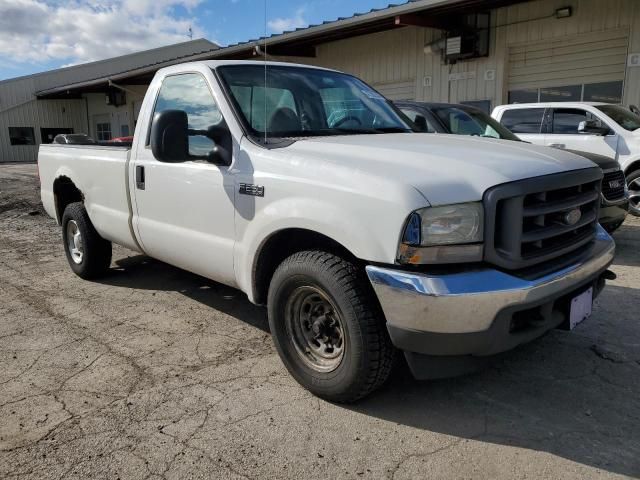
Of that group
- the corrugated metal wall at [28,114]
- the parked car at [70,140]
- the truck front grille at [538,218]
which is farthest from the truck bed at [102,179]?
the corrugated metal wall at [28,114]

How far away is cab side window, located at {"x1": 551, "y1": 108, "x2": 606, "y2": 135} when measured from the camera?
880 cm

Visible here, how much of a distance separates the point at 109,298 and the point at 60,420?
7.26 ft

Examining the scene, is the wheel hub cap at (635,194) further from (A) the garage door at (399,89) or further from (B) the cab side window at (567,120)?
(A) the garage door at (399,89)

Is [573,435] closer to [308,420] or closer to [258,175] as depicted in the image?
[308,420]

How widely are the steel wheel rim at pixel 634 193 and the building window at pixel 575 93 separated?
10.6 feet

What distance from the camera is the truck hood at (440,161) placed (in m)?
2.40

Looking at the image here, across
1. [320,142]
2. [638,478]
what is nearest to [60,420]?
[320,142]

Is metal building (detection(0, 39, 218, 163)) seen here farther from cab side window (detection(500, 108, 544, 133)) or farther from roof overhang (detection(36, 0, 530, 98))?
cab side window (detection(500, 108, 544, 133))

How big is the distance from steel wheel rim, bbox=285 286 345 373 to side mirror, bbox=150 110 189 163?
110 cm

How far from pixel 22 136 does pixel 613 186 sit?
32041 mm

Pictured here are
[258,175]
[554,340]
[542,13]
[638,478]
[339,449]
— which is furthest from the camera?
[542,13]

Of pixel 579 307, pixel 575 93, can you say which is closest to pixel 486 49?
pixel 575 93

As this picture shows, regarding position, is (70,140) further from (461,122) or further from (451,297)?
(451,297)

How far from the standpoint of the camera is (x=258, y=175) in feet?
9.96
